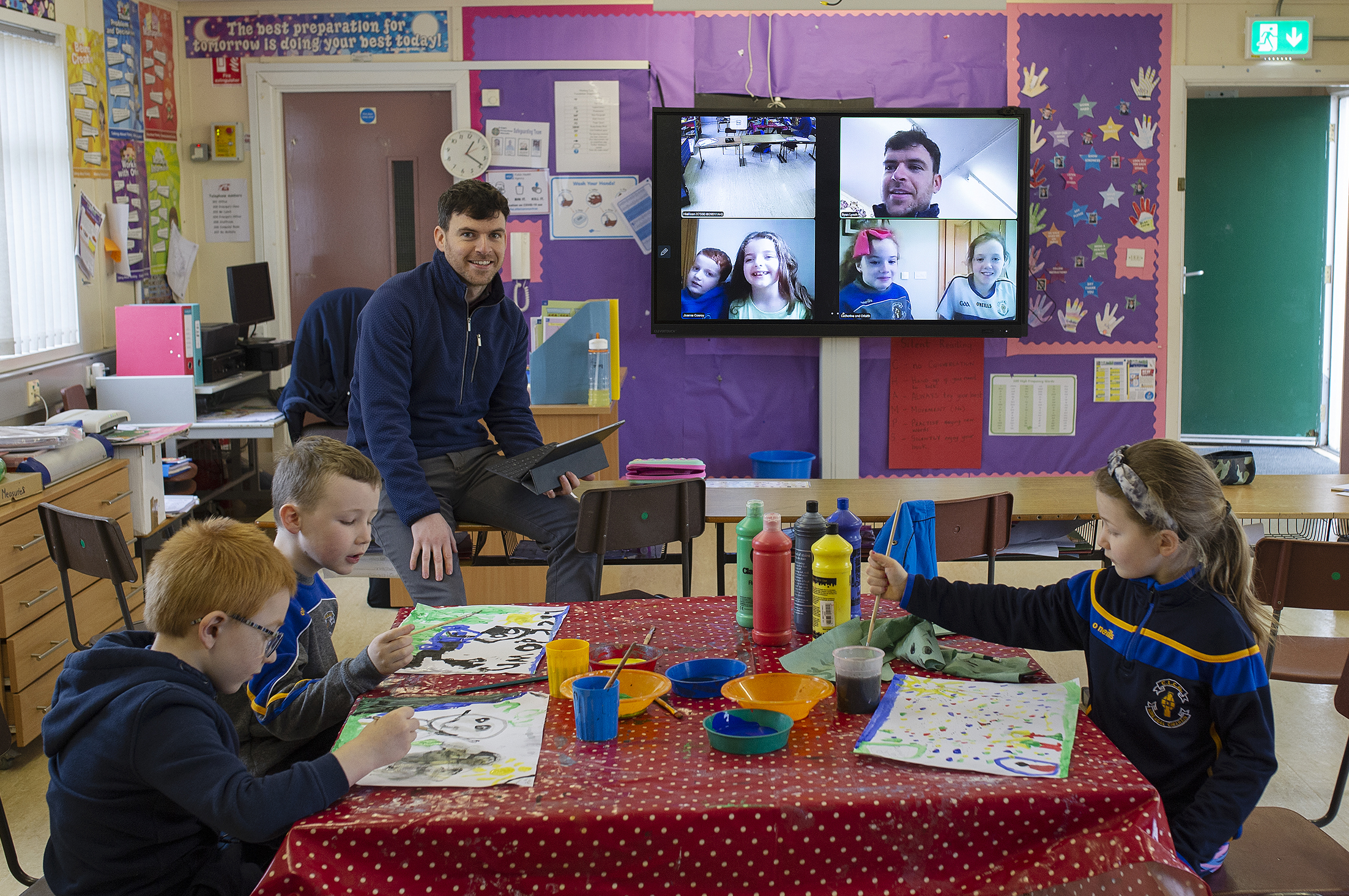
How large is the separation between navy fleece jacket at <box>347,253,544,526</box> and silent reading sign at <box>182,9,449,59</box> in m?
2.87

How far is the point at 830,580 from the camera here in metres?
1.85

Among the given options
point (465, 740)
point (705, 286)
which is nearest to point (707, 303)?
point (705, 286)

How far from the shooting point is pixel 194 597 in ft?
4.57

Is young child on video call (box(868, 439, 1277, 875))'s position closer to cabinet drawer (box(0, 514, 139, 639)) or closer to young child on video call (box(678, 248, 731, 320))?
cabinet drawer (box(0, 514, 139, 639))

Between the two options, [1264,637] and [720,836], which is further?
[1264,637]

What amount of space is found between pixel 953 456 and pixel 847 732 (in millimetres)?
4486

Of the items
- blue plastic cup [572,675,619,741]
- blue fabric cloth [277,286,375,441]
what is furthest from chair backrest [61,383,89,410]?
blue plastic cup [572,675,619,741]

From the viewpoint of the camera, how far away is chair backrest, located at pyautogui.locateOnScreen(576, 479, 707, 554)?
2818 millimetres

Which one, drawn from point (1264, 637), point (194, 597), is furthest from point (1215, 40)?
point (194, 597)

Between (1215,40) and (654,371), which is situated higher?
(1215,40)

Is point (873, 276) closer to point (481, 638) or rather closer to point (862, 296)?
point (862, 296)

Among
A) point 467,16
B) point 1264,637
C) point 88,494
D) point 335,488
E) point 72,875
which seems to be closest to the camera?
point 72,875

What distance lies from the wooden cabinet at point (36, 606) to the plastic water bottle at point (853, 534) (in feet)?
5.92

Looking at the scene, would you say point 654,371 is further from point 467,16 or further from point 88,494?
point 88,494
